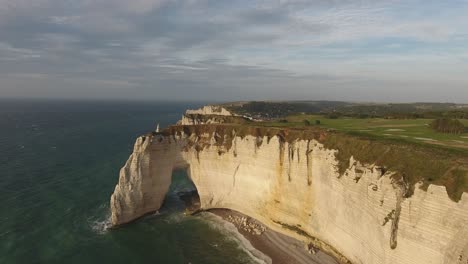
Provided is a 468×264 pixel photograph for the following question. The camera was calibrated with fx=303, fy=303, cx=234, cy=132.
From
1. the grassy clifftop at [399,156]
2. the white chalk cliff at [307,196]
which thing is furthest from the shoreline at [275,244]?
the grassy clifftop at [399,156]

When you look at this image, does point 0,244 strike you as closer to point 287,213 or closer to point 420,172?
point 287,213

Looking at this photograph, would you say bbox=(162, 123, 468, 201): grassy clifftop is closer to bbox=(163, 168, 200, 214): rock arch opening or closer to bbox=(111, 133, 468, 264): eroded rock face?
bbox=(111, 133, 468, 264): eroded rock face

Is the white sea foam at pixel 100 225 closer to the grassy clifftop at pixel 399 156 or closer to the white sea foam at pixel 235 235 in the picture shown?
the white sea foam at pixel 235 235

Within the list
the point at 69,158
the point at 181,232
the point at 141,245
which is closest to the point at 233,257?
the point at 181,232

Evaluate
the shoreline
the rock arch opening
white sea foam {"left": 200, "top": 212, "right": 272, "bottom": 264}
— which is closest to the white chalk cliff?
the shoreline

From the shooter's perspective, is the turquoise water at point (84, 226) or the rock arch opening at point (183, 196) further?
the rock arch opening at point (183, 196)

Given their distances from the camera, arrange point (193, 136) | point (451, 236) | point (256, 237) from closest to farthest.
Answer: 1. point (451, 236)
2. point (256, 237)
3. point (193, 136)

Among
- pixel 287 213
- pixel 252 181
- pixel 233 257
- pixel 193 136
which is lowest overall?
pixel 233 257
